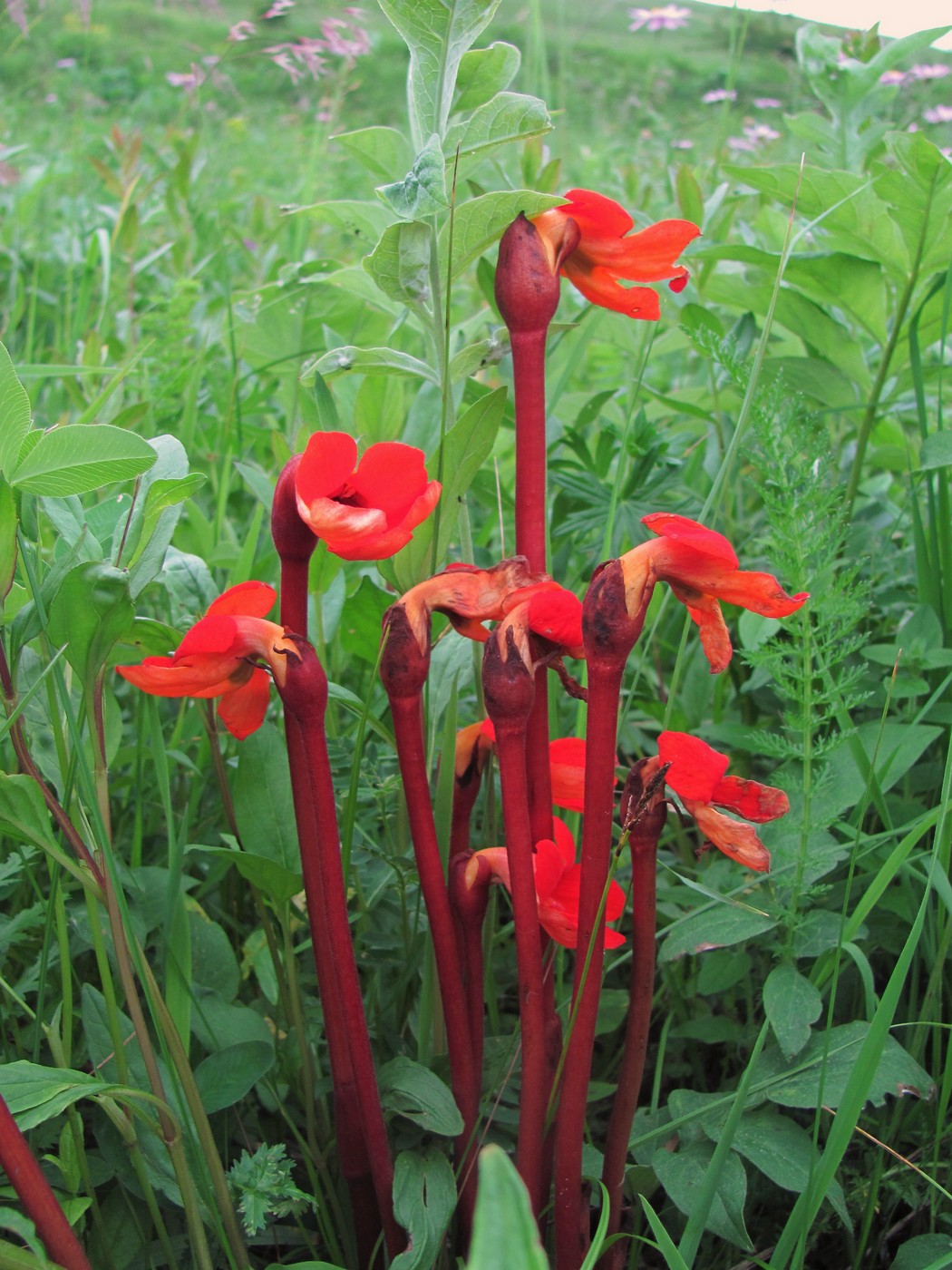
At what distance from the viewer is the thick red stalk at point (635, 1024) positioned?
92 cm

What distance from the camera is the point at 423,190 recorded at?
33.2 inches

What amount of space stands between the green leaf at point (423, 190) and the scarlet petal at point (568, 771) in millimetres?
454

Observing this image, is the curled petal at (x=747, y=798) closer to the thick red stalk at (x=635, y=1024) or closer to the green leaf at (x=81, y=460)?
the thick red stalk at (x=635, y=1024)

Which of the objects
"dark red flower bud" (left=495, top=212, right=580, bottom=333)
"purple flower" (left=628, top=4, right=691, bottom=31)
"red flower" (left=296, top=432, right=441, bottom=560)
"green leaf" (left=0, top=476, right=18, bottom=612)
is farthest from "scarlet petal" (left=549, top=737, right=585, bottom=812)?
"purple flower" (left=628, top=4, right=691, bottom=31)

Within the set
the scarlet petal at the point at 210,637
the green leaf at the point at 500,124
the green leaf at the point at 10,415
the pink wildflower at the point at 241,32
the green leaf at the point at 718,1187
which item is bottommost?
the green leaf at the point at 718,1187

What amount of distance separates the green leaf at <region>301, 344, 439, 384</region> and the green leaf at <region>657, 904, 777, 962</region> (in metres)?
0.63

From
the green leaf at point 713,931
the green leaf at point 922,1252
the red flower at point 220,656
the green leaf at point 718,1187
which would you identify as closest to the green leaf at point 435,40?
the red flower at point 220,656

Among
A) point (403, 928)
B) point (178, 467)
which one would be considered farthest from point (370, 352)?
point (403, 928)

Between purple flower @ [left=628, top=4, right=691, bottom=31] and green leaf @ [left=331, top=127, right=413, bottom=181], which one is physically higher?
purple flower @ [left=628, top=4, right=691, bottom=31]

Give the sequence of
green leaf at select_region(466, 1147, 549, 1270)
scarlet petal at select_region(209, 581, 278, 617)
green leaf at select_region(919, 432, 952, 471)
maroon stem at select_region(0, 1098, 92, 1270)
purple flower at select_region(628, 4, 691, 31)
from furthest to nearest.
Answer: purple flower at select_region(628, 4, 691, 31), green leaf at select_region(919, 432, 952, 471), scarlet petal at select_region(209, 581, 278, 617), maroon stem at select_region(0, 1098, 92, 1270), green leaf at select_region(466, 1147, 549, 1270)

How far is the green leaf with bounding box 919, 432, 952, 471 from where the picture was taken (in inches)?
51.6

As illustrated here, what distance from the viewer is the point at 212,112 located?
6.75 meters

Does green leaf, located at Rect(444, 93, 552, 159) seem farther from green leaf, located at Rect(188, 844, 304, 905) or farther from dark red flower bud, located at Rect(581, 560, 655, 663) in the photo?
green leaf, located at Rect(188, 844, 304, 905)

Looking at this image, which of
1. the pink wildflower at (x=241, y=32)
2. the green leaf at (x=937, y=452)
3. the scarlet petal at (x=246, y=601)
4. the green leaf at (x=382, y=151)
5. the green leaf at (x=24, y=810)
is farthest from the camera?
the pink wildflower at (x=241, y=32)
